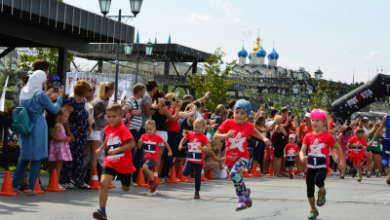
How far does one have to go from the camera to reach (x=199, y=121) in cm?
955

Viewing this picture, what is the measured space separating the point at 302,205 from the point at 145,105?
3.81 m

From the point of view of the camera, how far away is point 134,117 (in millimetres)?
9922

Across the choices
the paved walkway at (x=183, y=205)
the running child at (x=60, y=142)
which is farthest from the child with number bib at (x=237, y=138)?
the running child at (x=60, y=142)

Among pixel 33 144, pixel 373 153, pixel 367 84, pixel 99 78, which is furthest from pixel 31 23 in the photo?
pixel 367 84

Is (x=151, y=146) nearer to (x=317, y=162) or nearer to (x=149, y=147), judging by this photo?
(x=149, y=147)

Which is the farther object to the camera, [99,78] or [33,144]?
[99,78]

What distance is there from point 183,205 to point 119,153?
1749 millimetres

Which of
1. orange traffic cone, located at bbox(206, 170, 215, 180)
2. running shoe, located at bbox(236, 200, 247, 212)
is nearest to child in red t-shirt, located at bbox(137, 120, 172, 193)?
running shoe, located at bbox(236, 200, 247, 212)

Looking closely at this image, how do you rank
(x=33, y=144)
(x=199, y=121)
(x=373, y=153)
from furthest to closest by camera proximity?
1. (x=373, y=153)
2. (x=199, y=121)
3. (x=33, y=144)

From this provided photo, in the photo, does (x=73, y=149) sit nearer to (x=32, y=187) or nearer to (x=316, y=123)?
(x=32, y=187)

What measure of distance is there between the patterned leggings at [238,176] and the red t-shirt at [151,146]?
2916 mm

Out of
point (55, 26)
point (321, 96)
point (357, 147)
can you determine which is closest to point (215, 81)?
point (321, 96)

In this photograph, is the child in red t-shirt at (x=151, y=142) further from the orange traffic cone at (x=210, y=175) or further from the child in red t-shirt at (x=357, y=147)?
the child in red t-shirt at (x=357, y=147)

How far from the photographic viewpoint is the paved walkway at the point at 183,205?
6.38 m
